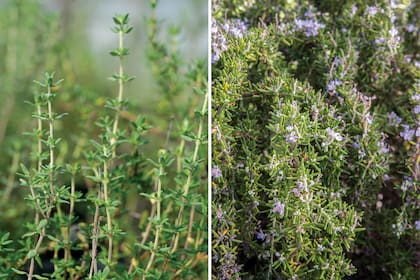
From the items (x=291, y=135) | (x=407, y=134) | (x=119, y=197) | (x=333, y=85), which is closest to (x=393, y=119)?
(x=407, y=134)

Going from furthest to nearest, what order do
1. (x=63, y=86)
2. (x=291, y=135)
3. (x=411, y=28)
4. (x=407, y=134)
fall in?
(x=63, y=86)
(x=411, y=28)
(x=407, y=134)
(x=291, y=135)

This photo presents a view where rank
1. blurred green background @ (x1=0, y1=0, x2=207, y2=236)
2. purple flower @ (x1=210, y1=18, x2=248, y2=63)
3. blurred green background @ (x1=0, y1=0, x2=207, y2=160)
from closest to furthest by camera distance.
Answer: purple flower @ (x1=210, y1=18, x2=248, y2=63), blurred green background @ (x1=0, y1=0, x2=207, y2=236), blurred green background @ (x1=0, y1=0, x2=207, y2=160)

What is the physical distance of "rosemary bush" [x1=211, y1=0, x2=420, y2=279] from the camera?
1.33m

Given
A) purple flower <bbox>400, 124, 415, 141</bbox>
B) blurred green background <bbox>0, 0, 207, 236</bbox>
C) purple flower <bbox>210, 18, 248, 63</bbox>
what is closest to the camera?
purple flower <bbox>210, 18, 248, 63</bbox>

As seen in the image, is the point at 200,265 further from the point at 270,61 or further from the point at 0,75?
the point at 0,75

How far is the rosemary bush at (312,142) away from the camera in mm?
1325

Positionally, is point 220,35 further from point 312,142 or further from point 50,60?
point 50,60

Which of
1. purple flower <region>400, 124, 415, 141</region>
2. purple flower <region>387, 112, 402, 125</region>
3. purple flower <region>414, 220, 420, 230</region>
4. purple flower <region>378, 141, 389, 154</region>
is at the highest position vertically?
purple flower <region>387, 112, 402, 125</region>

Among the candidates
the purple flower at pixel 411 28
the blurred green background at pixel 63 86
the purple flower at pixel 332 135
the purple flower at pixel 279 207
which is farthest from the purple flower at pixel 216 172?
the purple flower at pixel 411 28

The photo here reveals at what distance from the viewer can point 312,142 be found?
143 cm

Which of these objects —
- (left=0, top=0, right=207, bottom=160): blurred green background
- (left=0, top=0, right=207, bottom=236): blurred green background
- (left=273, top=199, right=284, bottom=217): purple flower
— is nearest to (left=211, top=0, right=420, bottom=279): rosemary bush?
(left=273, top=199, right=284, bottom=217): purple flower

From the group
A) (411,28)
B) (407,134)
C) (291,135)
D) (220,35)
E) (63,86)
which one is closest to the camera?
(291,135)

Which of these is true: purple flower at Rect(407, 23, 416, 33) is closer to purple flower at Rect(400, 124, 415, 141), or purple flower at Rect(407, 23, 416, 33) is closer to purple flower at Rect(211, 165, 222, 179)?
purple flower at Rect(400, 124, 415, 141)

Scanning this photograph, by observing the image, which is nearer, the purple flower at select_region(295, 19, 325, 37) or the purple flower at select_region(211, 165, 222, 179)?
the purple flower at select_region(211, 165, 222, 179)
